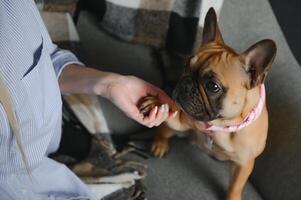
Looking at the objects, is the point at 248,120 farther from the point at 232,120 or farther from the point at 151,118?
the point at 151,118

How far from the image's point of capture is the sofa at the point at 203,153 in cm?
95

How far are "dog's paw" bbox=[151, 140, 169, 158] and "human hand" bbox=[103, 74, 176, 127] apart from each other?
18cm

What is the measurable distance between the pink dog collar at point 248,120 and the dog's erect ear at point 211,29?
0.13 meters

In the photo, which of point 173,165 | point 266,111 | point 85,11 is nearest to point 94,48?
point 85,11

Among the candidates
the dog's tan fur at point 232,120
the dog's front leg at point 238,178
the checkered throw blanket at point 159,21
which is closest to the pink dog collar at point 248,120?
the dog's tan fur at point 232,120

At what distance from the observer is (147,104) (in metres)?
0.88

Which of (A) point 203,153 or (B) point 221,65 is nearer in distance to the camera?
(B) point 221,65

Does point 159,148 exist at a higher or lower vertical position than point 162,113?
lower

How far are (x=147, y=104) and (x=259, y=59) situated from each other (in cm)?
23

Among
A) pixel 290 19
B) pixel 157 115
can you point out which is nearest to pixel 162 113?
pixel 157 115

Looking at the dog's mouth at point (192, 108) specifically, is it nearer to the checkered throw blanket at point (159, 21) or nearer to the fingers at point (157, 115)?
the fingers at point (157, 115)

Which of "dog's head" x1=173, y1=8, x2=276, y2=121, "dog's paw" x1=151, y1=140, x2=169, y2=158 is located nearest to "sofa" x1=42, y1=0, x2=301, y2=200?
"dog's paw" x1=151, y1=140, x2=169, y2=158

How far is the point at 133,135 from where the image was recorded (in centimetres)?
111

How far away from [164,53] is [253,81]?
15.4 inches
